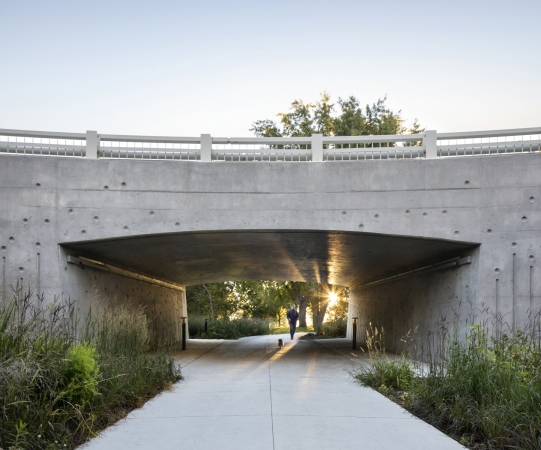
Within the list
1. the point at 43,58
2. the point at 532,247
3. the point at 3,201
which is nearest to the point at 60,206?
the point at 3,201

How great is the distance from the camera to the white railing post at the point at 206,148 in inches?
480

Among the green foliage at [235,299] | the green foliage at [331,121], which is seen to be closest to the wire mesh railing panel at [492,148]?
the green foliage at [331,121]

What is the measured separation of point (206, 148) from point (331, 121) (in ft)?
59.6

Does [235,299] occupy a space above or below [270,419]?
below

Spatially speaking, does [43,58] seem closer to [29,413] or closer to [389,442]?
[29,413]

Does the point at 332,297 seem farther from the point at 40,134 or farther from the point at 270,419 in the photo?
the point at 270,419

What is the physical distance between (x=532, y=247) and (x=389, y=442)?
7217 millimetres

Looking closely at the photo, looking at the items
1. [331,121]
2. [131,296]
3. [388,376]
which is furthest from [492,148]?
[331,121]

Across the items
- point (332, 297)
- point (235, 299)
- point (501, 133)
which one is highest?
point (501, 133)

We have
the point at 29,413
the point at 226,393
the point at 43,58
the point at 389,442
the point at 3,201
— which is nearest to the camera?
the point at 29,413

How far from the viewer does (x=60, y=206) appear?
1180cm

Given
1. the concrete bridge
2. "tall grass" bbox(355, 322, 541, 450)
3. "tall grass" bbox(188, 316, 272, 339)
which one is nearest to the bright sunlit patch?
"tall grass" bbox(188, 316, 272, 339)

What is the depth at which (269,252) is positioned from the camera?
15.7 meters

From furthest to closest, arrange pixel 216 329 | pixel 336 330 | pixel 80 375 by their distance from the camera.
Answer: pixel 336 330 → pixel 216 329 → pixel 80 375
